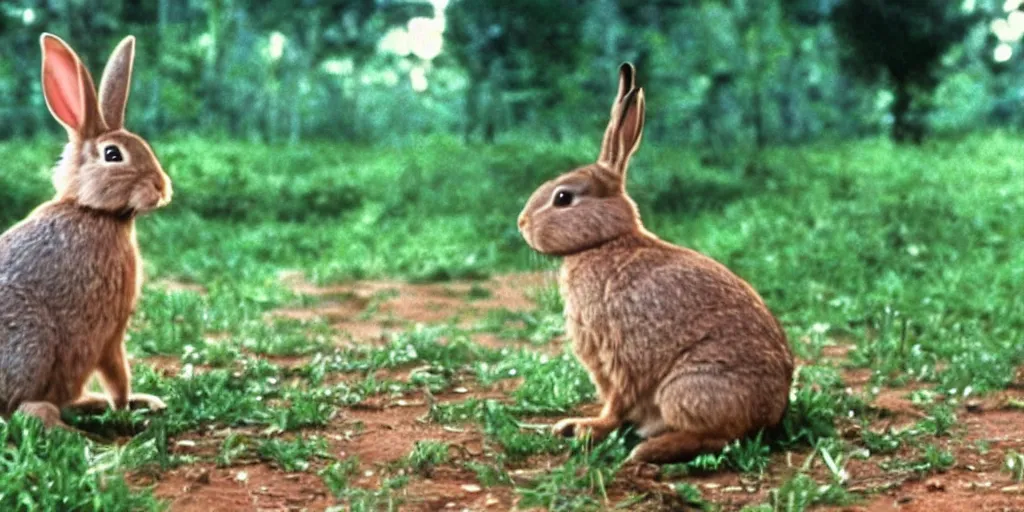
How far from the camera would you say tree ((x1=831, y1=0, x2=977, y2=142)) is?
15352 mm

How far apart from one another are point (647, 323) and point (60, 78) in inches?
80.6

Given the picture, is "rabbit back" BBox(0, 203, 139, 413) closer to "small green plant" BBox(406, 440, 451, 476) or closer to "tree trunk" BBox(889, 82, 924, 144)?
"small green plant" BBox(406, 440, 451, 476)

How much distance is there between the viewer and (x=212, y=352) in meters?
5.38

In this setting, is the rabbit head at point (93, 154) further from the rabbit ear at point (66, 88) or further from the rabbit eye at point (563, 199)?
the rabbit eye at point (563, 199)

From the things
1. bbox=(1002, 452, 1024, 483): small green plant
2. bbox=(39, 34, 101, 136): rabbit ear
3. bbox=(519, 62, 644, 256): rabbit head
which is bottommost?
bbox=(1002, 452, 1024, 483): small green plant

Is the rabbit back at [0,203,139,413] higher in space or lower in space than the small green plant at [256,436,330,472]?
higher

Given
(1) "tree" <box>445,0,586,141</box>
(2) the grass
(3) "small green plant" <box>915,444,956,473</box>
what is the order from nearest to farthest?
1. (2) the grass
2. (3) "small green plant" <box>915,444,956,473</box>
3. (1) "tree" <box>445,0,586,141</box>

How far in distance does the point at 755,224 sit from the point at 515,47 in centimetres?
746

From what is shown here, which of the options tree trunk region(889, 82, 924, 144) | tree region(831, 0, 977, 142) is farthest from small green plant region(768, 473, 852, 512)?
tree trunk region(889, 82, 924, 144)

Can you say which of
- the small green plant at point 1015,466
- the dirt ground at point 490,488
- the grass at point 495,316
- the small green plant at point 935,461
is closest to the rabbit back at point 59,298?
the grass at point 495,316

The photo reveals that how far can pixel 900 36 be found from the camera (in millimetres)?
15359

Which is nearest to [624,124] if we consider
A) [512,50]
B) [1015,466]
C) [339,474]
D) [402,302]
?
[339,474]

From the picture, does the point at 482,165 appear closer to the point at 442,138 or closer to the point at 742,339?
the point at 442,138

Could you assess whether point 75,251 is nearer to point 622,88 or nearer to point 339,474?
point 339,474
